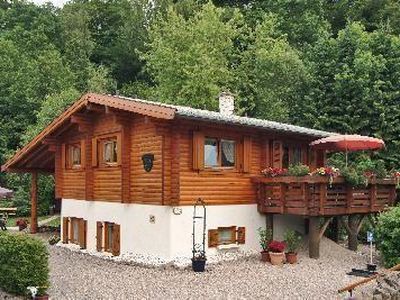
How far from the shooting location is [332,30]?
51.7 m

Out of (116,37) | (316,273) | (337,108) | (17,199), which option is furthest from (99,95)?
(116,37)

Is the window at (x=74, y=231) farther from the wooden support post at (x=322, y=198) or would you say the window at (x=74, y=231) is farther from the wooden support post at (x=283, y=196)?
the wooden support post at (x=322, y=198)

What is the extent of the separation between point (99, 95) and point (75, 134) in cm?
419

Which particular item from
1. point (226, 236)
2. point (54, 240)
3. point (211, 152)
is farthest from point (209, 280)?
point (54, 240)

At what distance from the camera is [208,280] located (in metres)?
14.8

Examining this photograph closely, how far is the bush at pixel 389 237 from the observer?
16.7 metres

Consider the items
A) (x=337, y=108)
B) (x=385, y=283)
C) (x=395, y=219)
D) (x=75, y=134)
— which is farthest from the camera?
(x=337, y=108)

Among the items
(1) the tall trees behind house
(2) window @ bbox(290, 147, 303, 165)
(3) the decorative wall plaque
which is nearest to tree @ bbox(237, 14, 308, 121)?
(1) the tall trees behind house

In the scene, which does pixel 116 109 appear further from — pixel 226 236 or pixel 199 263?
pixel 199 263

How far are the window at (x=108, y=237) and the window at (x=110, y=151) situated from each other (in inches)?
90.3

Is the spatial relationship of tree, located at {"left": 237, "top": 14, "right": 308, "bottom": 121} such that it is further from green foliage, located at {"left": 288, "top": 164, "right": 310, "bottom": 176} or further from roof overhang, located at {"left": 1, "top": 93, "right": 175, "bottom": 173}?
green foliage, located at {"left": 288, "top": 164, "right": 310, "bottom": 176}

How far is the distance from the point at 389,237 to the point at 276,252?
3564 mm

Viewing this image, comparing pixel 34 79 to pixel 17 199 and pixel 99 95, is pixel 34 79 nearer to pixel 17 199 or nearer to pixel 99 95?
pixel 17 199

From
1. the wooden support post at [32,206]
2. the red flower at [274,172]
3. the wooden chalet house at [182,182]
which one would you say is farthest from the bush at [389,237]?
the wooden support post at [32,206]
